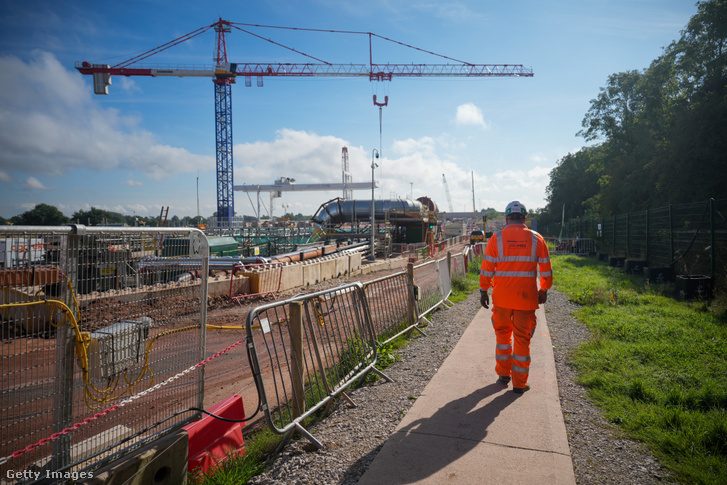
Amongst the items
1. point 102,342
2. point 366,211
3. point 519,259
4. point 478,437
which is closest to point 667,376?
point 519,259

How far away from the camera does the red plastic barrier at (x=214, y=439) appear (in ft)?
11.7

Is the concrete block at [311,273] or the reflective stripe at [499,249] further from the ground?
the reflective stripe at [499,249]

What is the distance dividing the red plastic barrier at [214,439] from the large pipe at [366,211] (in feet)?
97.4

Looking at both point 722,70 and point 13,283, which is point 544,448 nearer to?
point 13,283

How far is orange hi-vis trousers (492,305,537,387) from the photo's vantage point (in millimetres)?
4762

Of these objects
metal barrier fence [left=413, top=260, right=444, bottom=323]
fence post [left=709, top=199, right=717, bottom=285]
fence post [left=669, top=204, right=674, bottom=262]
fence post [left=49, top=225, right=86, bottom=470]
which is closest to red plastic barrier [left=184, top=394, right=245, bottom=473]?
fence post [left=49, top=225, right=86, bottom=470]

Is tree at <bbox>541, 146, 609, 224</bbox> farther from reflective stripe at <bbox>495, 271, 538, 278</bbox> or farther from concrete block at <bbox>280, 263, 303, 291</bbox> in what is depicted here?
reflective stripe at <bbox>495, 271, 538, 278</bbox>

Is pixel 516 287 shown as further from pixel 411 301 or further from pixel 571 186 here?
pixel 571 186

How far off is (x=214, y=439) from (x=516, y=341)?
335 centimetres

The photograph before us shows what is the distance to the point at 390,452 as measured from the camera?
3533mm

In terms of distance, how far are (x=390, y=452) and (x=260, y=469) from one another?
1.08 metres

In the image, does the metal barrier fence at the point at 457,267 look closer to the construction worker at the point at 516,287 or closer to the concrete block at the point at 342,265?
the concrete block at the point at 342,265

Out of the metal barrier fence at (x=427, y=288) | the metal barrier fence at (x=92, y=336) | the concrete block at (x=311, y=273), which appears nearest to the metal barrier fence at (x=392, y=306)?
the metal barrier fence at (x=427, y=288)

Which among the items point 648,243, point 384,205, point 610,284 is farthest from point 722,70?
point 384,205
